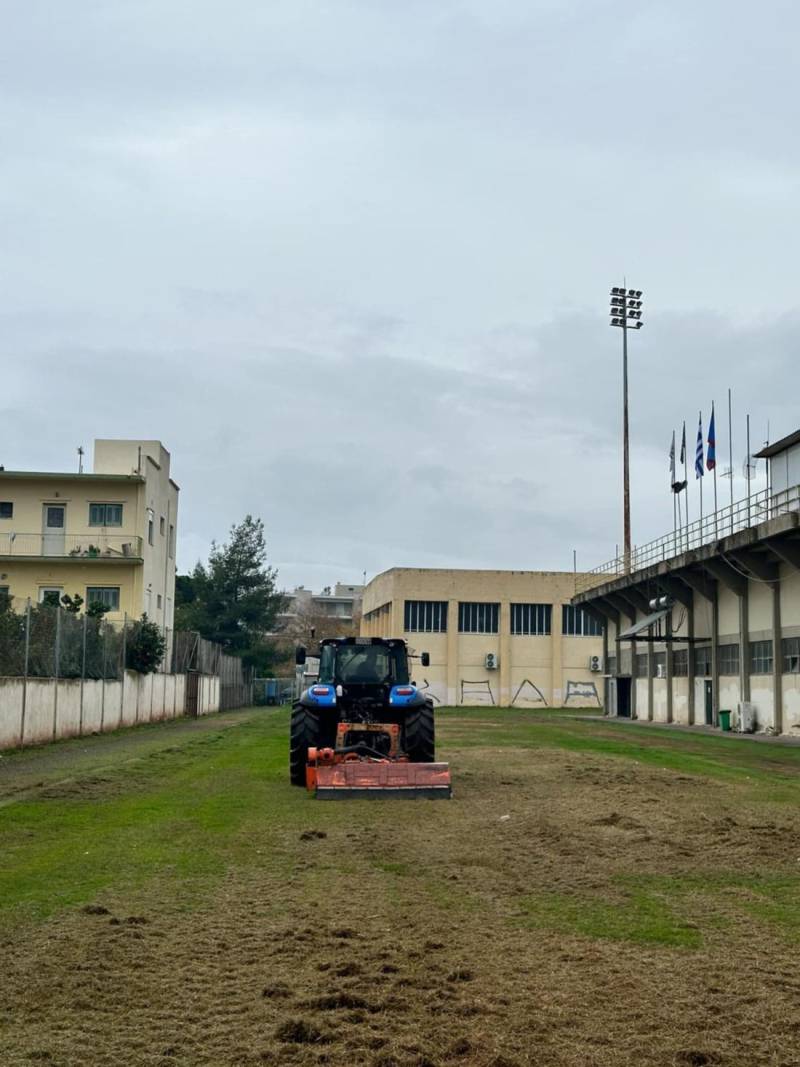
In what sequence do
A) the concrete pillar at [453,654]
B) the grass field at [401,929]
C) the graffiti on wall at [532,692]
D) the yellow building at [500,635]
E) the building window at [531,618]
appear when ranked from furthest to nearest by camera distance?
the building window at [531,618], the graffiti on wall at [532,692], the yellow building at [500,635], the concrete pillar at [453,654], the grass field at [401,929]

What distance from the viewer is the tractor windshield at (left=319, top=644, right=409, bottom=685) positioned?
18.1 m

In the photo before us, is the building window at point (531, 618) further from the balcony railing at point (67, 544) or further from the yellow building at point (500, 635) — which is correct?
the balcony railing at point (67, 544)

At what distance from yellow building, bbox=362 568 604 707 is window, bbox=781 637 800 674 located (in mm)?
41737

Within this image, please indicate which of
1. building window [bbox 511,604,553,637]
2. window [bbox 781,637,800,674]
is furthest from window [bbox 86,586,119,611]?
window [bbox 781,637,800,674]

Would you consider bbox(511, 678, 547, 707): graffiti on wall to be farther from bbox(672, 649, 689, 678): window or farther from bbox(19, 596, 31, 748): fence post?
bbox(19, 596, 31, 748): fence post

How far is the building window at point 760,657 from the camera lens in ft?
123

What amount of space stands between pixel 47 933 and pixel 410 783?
827cm

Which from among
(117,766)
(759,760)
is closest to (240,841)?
(117,766)

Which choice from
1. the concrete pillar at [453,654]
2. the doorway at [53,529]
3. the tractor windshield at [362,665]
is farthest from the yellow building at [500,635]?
the tractor windshield at [362,665]

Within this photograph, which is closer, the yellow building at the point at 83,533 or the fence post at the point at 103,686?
the fence post at the point at 103,686

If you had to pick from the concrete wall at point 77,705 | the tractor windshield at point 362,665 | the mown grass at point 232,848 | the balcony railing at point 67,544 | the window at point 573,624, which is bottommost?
the mown grass at point 232,848

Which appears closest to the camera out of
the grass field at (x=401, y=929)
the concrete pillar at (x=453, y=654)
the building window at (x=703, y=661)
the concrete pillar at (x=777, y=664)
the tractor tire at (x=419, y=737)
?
the grass field at (x=401, y=929)

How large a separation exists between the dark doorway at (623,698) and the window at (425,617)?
21273 mm

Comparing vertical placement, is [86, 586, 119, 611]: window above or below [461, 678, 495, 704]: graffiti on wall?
above
